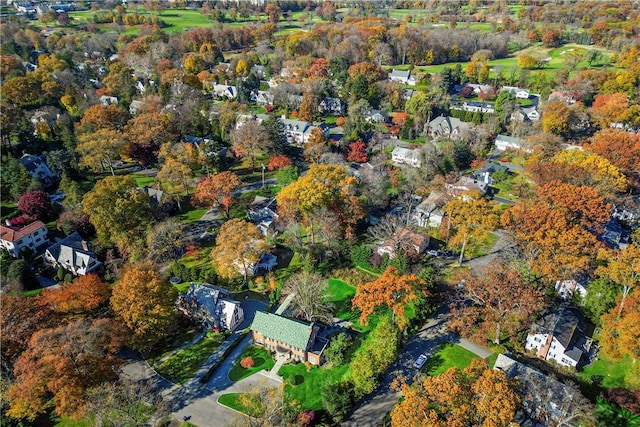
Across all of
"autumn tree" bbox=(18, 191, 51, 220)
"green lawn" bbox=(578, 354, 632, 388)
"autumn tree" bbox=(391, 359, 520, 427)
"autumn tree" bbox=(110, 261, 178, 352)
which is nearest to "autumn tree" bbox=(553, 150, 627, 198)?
"green lawn" bbox=(578, 354, 632, 388)

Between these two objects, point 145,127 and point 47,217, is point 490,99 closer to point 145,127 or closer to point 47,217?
point 145,127

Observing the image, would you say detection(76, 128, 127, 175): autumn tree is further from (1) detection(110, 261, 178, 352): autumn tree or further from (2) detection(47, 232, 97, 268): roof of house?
(1) detection(110, 261, 178, 352): autumn tree

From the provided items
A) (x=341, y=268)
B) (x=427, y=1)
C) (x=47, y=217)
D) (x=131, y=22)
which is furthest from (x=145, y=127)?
(x=427, y=1)

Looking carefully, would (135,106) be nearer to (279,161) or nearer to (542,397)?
(279,161)

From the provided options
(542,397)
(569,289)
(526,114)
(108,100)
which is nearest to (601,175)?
(569,289)

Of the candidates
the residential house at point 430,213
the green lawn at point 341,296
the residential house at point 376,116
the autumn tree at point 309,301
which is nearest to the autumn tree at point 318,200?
the green lawn at point 341,296

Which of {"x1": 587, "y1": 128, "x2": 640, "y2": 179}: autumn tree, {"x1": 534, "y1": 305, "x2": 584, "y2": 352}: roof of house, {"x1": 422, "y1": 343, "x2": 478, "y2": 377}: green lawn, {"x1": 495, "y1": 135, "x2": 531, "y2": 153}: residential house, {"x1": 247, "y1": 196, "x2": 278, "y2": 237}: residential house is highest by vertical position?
{"x1": 587, "y1": 128, "x2": 640, "y2": 179}: autumn tree

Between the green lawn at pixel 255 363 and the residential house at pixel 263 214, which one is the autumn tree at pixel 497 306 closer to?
the green lawn at pixel 255 363
